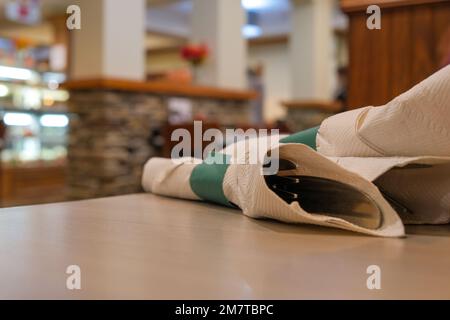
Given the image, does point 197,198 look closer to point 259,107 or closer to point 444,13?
point 444,13

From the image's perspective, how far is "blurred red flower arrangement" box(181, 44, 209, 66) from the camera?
193 inches

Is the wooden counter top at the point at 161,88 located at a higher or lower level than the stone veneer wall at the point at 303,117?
higher

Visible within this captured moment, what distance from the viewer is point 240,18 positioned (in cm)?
530

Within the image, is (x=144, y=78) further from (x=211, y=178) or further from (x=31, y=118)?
(x=211, y=178)

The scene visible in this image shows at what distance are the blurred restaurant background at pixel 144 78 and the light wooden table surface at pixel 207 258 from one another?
1349 mm

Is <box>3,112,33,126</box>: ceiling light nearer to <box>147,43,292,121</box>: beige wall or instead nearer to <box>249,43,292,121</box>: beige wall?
<box>147,43,292,121</box>: beige wall

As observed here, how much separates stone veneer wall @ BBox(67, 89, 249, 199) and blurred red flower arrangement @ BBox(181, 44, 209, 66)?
82 centimetres

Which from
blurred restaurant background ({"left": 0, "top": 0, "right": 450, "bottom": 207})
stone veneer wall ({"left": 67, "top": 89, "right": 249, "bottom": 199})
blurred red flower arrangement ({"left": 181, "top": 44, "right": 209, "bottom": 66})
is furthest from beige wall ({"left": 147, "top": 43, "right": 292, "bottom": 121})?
stone veneer wall ({"left": 67, "top": 89, "right": 249, "bottom": 199})

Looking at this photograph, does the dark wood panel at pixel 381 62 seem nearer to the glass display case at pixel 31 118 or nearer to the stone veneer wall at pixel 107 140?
the stone veneer wall at pixel 107 140

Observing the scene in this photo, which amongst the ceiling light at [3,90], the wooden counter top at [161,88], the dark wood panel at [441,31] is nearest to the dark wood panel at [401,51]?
the dark wood panel at [441,31]

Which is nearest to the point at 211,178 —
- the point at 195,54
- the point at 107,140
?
the point at 107,140

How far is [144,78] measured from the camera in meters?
5.99

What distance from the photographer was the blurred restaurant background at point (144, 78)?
2.14 meters
